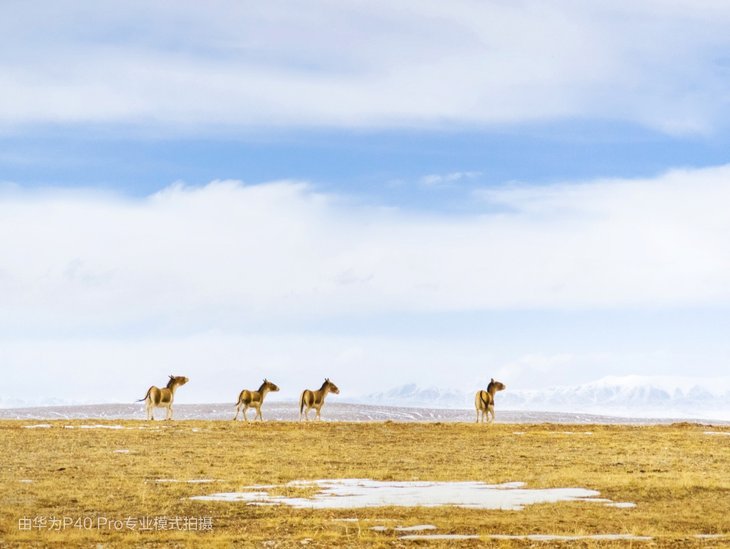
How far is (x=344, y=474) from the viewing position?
1312 inches

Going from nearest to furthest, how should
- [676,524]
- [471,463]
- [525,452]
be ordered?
[676,524]
[471,463]
[525,452]

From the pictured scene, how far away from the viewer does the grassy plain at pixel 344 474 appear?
2247cm

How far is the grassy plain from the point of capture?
22469mm

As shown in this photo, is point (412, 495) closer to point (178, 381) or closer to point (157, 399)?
point (157, 399)

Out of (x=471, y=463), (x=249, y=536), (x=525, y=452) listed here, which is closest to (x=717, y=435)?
(x=525, y=452)

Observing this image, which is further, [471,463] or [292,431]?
[292,431]

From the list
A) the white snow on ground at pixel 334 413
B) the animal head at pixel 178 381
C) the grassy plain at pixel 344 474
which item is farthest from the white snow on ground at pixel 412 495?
the white snow on ground at pixel 334 413

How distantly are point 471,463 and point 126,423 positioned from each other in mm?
21732

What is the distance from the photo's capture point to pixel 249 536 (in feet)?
71.2

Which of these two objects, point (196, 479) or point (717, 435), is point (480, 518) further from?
point (717, 435)

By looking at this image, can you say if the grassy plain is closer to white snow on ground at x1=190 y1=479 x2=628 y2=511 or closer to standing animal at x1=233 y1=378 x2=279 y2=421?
white snow on ground at x1=190 y1=479 x2=628 y2=511

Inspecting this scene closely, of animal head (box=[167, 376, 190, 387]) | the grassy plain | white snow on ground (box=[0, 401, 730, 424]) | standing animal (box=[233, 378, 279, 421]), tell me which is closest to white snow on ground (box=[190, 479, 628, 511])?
the grassy plain

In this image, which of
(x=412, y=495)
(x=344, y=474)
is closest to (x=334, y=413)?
(x=344, y=474)

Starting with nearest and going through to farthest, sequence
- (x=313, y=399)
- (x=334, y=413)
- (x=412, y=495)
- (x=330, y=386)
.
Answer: (x=412, y=495) < (x=313, y=399) < (x=330, y=386) < (x=334, y=413)
